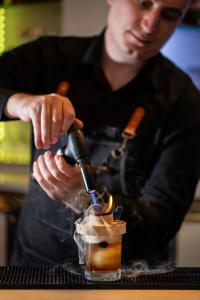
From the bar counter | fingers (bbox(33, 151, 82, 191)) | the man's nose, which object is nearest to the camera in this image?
the bar counter

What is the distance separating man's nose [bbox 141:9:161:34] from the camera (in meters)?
1.10

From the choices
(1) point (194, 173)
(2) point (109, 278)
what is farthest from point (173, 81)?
(2) point (109, 278)

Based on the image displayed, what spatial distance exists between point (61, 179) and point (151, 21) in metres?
0.43

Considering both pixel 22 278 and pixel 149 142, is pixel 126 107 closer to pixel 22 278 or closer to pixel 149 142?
pixel 149 142

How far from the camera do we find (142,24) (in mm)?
1114

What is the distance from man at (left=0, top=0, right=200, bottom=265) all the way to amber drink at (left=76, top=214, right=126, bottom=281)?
0.80ft

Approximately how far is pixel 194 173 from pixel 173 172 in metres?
0.06

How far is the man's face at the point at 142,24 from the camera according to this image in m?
1.10

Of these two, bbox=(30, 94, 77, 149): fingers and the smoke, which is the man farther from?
bbox=(30, 94, 77, 149): fingers

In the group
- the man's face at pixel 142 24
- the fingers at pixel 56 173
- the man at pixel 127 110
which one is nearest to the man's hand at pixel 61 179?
the fingers at pixel 56 173

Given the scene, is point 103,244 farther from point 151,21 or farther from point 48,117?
point 151,21

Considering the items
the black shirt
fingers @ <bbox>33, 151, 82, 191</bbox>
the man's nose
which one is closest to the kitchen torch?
fingers @ <bbox>33, 151, 82, 191</bbox>

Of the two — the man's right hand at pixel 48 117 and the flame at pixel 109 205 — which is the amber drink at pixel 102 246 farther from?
the man's right hand at pixel 48 117

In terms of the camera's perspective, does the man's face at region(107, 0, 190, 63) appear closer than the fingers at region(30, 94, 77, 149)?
No
